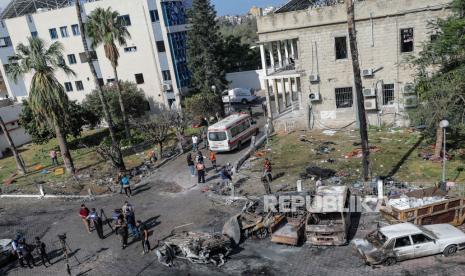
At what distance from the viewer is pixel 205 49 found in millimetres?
40438

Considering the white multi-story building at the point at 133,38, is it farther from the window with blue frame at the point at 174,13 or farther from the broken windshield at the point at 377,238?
the broken windshield at the point at 377,238

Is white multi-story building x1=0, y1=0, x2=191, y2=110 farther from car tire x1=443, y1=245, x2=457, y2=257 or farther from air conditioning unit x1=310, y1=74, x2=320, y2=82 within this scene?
car tire x1=443, y1=245, x2=457, y2=257

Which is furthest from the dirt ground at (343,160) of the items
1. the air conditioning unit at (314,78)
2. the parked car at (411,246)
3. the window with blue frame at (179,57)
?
the window with blue frame at (179,57)

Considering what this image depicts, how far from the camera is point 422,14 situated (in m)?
25.3

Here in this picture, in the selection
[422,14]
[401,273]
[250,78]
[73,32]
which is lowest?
[401,273]

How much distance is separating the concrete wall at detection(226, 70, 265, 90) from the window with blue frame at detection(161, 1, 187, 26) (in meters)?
10.0

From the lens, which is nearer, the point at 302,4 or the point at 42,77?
the point at 42,77

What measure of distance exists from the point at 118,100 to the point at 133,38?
8.38 m

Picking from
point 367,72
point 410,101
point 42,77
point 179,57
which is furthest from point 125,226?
point 179,57

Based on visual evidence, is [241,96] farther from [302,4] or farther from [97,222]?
[97,222]

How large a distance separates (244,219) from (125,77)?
35274 mm

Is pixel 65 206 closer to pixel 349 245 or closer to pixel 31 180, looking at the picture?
pixel 31 180

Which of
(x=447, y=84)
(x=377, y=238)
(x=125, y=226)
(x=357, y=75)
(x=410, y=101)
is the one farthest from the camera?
(x=410, y=101)

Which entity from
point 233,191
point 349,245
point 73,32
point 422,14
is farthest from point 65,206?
point 73,32
